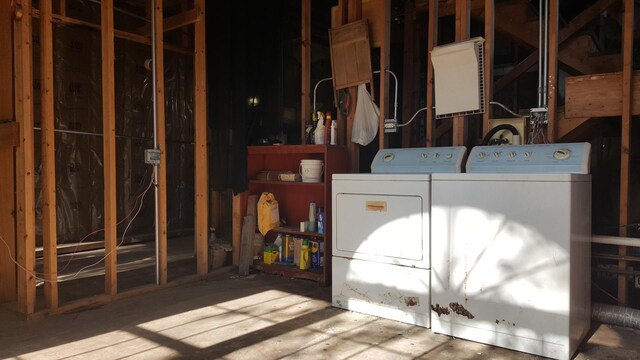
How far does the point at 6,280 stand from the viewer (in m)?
3.25

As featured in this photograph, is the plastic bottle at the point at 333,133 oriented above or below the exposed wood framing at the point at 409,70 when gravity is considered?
below

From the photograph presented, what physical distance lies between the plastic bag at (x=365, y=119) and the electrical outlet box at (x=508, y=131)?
3.32ft

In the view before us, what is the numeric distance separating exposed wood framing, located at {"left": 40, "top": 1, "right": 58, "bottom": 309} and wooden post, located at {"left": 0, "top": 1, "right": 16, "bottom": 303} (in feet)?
0.84

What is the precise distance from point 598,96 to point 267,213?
283 centimetres

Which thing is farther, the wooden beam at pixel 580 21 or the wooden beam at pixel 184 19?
the wooden beam at pixel 184 19

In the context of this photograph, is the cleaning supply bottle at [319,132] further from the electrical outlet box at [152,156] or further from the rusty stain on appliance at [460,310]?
the rusty stain on appliance at [460,310]

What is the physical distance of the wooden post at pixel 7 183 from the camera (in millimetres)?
A: 3102

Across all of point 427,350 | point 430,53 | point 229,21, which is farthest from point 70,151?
point 427,350

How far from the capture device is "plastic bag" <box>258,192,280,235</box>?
4215mm

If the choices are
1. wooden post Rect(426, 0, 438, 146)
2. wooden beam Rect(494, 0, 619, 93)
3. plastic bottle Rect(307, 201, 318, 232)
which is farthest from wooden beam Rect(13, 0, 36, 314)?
wooden beam Rect(494, 0, 619, 93)

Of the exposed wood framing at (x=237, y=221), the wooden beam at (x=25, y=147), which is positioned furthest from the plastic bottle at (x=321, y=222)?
the wooden beam at (x=25, y=147)

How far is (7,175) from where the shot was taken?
Result: 3.19 metres

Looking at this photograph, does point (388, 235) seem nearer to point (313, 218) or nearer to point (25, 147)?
point (313, 218)

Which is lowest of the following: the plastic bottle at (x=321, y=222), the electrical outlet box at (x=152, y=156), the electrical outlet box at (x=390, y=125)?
the plastic bottle at (x=321, y=222)
